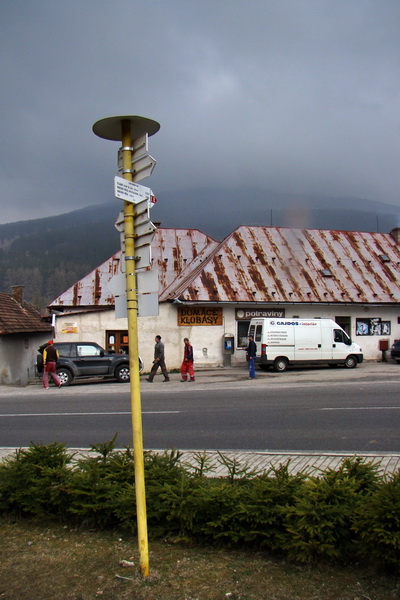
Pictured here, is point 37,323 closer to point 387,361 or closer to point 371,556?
point 387,361

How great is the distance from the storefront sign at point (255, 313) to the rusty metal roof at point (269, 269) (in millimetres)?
653

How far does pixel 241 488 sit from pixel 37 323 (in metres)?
28.9

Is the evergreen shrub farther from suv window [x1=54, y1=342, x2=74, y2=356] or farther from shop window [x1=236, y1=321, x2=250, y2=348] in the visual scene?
shop window [x1=236, y1=321, x2=250, y2=348]

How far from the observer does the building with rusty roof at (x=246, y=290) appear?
2867 cm

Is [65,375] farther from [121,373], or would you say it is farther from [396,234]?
[396,234]

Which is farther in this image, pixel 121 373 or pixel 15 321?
pixel 15 321

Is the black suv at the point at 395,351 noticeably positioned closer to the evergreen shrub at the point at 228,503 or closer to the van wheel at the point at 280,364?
the van wheel at the point at 280,364

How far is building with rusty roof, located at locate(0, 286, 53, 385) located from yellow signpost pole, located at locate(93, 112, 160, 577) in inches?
830

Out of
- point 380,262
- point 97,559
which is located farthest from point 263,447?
point 380,262

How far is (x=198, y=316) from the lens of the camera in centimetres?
2908

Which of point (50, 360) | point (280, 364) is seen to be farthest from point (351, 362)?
point (50, 360)

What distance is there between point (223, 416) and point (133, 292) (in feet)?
28.4

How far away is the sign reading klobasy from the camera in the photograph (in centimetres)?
446

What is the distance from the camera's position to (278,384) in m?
20.9
